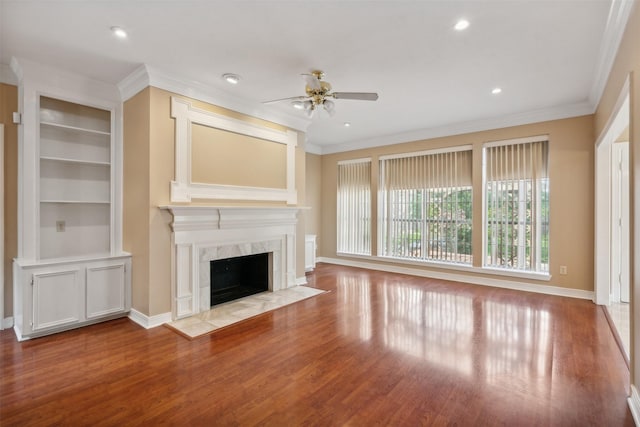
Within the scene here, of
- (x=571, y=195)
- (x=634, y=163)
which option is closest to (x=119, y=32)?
(x=634, y=163)

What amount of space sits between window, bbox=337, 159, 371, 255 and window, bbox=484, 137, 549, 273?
2406mm

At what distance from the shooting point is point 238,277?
15.7ft

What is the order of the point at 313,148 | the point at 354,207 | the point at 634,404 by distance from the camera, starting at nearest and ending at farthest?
the point at 634,404 < the point at 354,207 < the point at 313,148

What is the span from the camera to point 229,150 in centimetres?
418

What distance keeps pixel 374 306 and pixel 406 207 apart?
278 cm

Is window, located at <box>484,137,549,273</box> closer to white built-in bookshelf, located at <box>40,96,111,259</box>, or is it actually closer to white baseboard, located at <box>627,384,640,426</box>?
white baseboard, located at <box>627,384,640,426</box>

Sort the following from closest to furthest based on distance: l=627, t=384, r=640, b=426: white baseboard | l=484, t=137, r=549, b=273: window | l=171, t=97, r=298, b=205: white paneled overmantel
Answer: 1. l=627, t=384, r=640, b=426: white baseboard
2. l=171, t=97, r=298, b=205: white paneled overmantel
3. l=484, t=137, r=549, b=273: window

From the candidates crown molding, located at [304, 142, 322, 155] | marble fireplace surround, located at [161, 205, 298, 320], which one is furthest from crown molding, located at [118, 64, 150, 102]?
crown molding, located at [304, 142, 322, 155]

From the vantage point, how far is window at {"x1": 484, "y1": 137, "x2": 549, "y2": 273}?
4824 mm

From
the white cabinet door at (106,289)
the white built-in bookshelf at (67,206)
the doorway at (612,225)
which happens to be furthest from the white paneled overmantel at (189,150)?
the doorway at (612,225)

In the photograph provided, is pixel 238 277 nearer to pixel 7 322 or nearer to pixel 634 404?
pixel 7 322

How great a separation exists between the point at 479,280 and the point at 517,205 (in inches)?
55.7

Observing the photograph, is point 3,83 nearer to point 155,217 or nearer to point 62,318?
point 155,217

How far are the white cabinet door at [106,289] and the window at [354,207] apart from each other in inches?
183
